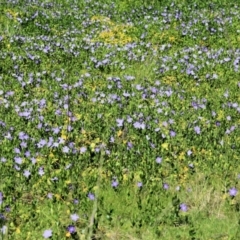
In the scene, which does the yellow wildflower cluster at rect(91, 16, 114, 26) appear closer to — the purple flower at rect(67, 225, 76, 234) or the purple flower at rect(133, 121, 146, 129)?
the purple flower at rect(133, 121, 146, 129)

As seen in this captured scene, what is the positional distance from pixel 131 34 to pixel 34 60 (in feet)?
10.7

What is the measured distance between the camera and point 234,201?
17.2ft

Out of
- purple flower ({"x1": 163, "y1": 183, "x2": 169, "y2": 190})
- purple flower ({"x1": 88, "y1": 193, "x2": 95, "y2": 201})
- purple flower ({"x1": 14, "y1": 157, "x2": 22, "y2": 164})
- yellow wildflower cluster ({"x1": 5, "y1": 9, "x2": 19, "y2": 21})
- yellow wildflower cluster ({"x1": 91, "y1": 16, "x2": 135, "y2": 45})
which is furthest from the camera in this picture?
yellow wildflower cluster ({"x1": 5, "y1": 9, "x2": 19, "y2": 21})

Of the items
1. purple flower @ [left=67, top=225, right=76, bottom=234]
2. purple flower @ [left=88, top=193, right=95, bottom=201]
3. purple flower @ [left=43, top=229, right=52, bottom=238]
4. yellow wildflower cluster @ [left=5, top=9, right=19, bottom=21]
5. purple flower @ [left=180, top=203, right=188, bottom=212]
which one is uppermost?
purple flower @ [left=180, top=203, right=188, bottom=212]

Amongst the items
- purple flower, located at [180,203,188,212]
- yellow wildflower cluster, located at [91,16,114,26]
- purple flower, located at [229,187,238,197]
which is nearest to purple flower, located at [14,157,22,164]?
purple flower, located at [180,203,188,212]

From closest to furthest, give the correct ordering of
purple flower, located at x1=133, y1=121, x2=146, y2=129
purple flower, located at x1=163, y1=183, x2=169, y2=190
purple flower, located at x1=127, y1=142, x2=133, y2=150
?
purple flower, located at x1=163, y1=183, x2=169, y2=190 < purple flower, located at x1=127, y1=142, x2=133, y2=150 < purple flower, located at x1=133, y1=121, x2=146, y2=129

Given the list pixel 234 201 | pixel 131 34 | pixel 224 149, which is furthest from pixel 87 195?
pixel 131 34

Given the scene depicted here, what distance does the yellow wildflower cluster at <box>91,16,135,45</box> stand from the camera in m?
11.5

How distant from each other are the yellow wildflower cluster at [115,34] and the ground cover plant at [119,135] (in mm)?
37

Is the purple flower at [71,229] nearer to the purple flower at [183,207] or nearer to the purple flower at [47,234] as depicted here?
the purple flower at [47,234]

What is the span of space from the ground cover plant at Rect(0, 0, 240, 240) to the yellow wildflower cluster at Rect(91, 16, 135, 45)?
0.04 metres

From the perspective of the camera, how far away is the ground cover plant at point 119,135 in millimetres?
4930

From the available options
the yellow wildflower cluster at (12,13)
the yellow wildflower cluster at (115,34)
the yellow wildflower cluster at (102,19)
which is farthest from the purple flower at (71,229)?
the yellow wildflower cluster at (12,13)

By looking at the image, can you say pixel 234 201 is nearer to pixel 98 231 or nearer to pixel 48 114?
pixel 98 231
